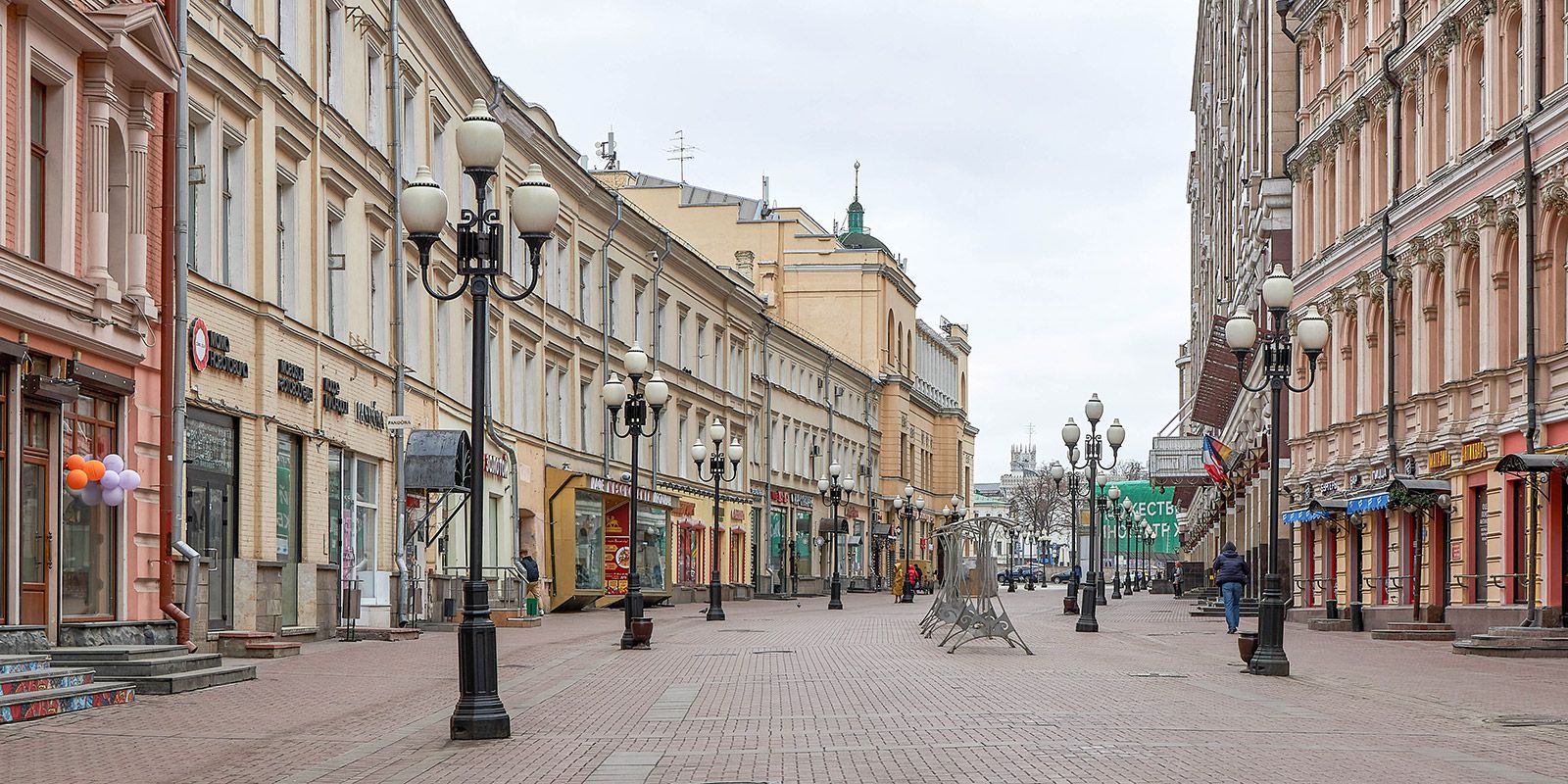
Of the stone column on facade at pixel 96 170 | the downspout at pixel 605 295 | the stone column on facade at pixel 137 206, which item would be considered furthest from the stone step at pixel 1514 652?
the downspout at pixel 605 295

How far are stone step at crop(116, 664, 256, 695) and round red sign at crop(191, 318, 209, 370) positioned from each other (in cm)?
451

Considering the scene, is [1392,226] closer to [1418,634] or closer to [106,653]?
[1418,634]

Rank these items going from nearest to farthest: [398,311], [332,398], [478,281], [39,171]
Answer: [478,281]
[39,171]
[332,398]
[398,311]

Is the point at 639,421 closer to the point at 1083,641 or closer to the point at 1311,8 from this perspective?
the point at 1083,641

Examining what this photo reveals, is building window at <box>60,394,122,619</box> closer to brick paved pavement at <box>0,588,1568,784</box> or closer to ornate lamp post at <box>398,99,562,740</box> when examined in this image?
→ brick paved pavement at <box>0,588,1568,784</box>

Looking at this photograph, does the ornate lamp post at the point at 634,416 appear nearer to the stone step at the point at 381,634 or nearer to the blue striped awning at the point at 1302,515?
the stone step at the point at 381,634

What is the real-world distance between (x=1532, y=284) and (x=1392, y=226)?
8300 millimetres

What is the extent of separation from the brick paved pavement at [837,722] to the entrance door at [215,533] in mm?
1192

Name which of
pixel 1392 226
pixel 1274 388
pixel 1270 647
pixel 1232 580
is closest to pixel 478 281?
pixel 1274 388

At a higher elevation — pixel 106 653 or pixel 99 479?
pixel 99 479

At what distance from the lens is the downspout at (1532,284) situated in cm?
2745

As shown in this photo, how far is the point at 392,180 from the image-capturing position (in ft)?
104

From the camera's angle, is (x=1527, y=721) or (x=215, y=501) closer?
(x=1527, y=721)

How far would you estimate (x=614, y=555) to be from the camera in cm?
4656
